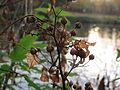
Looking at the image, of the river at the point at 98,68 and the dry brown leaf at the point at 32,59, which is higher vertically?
the dry brown leaf at the point at 32,59

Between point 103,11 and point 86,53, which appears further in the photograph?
point 103,11

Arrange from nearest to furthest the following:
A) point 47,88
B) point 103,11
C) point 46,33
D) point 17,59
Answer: point 46,33 → point 17,59 → point 47,88 → point 103,11

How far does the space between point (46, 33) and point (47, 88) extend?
0.75 meters

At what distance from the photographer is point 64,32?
70 centimetres

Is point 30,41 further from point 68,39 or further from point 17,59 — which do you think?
point 68,39

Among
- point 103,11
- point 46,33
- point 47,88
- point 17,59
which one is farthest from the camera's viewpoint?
point 103,11

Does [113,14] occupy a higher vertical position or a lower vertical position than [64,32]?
lower

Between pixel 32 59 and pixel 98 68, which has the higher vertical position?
pixel 32 59

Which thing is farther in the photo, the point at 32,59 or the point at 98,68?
the point at 98,68

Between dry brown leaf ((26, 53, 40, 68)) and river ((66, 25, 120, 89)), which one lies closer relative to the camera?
dry brown leaf ((26, 53, 40, 68))

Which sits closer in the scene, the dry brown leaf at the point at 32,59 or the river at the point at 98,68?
the dry brown leaf at the point at 32,59

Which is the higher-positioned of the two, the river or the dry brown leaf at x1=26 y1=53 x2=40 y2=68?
the dry brown leaf at x1=26 y1=53 x2=40 y2=68

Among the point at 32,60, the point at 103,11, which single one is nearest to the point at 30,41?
the point at 32,60

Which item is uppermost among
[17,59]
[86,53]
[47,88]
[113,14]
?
[86,53]
